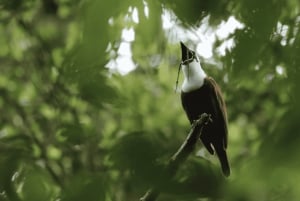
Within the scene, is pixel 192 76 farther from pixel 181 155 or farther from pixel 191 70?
pixel 181 155

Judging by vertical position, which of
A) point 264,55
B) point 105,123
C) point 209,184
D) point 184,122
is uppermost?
point 264,55

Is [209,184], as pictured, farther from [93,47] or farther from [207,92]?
[207,92]

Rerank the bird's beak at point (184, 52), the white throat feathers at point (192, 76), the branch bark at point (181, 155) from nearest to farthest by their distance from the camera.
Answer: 1. the branch bark at point (181, 155)
2. the bird's beak at point (184, 52)
3. the white throat feathers at point (192, 76)

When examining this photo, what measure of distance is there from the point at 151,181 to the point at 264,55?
187 mm

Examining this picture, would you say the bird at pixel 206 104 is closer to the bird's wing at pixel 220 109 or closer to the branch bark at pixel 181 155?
the bird's wing at pixel 220 109

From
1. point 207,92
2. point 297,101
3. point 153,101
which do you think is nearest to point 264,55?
point 297,101

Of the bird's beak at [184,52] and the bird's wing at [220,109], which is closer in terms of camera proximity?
the bird's beak at [184,52]

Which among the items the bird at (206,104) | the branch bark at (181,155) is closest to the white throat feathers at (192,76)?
the bird at (206,104)

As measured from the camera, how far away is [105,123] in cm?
281

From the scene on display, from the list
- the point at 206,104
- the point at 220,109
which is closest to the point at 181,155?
the point at 220,109

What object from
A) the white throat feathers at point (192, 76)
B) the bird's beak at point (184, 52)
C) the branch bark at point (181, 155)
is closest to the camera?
the branch bark at point (181, 155)

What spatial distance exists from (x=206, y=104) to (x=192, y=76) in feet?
0.72

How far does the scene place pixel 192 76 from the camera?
1591mm

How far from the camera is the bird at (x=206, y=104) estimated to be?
1507 mm
